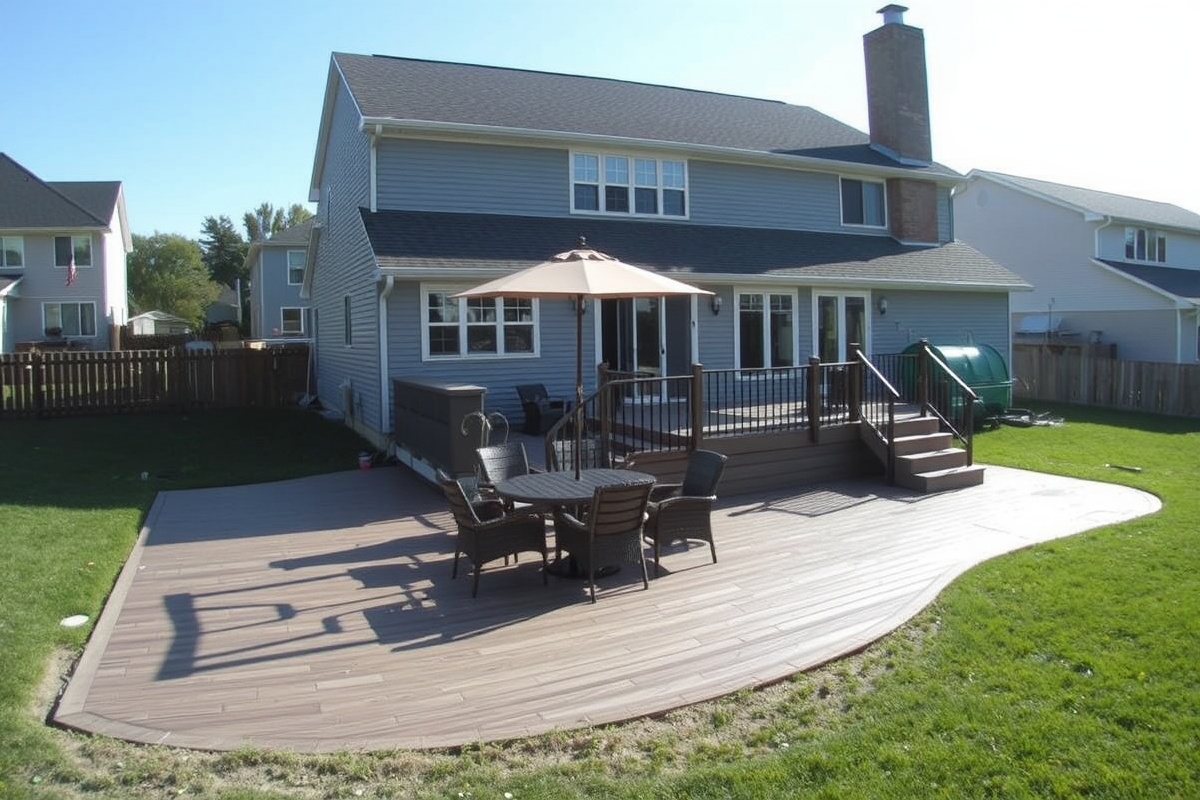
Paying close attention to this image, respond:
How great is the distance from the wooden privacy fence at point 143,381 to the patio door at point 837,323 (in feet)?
40.4

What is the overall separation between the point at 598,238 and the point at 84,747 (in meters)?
12.7

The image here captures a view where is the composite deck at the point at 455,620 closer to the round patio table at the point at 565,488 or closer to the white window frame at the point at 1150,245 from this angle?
the round patio table at the point at 565,488

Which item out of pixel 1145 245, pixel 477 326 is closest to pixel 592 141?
pixel 477 326

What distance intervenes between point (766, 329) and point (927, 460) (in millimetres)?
6239

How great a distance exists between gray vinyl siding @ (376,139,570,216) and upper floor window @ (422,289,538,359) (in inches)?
81.5

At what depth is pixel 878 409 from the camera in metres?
12.1

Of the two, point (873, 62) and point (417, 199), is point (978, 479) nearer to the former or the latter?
point (417, 199)

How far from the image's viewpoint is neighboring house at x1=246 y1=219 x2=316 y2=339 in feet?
127

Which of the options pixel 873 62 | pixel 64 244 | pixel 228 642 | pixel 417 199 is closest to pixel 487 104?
pixel 417 199

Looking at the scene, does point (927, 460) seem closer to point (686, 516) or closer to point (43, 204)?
point (686, 516)

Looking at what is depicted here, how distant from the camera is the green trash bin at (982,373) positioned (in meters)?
16.9

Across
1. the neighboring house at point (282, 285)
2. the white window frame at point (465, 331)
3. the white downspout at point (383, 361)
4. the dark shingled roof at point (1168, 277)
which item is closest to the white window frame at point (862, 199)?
the white window frame at point (465, 331)

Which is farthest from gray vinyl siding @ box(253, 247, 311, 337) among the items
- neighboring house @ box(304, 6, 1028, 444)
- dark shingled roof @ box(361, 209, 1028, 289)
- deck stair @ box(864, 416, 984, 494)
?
deck stair @ box(864, 416, 984, 494)

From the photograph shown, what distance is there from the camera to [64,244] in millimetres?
34438
